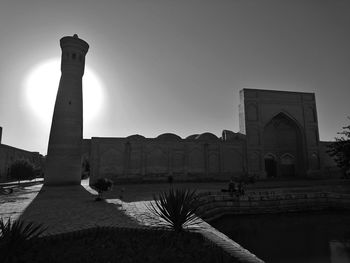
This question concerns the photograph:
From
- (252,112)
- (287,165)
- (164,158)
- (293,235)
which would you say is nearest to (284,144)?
(287,165)

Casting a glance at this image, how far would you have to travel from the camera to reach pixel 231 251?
3.74 meters

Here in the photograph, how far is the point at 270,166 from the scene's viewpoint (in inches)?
1037

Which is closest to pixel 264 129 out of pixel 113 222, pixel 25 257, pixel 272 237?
pixel 272 237

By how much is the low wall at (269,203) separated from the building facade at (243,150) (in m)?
11.3

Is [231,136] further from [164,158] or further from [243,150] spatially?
[164,158]

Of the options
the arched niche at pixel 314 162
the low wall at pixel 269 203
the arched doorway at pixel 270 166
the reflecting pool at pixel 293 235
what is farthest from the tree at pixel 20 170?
the arched niche at pixel 314 162

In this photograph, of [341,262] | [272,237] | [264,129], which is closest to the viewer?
[341,262]

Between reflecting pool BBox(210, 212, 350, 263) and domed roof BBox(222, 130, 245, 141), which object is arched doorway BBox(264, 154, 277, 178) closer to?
domed roof BBox(222, 130, 245, 141)

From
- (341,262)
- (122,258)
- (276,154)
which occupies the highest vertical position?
(276,154)

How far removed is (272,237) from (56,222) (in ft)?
20.4

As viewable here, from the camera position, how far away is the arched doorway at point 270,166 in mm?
26000

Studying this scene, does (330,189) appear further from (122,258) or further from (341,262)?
(122,258)

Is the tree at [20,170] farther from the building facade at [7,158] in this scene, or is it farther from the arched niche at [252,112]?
the arched niche at [252,112]

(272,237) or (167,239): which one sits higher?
(167,239)
